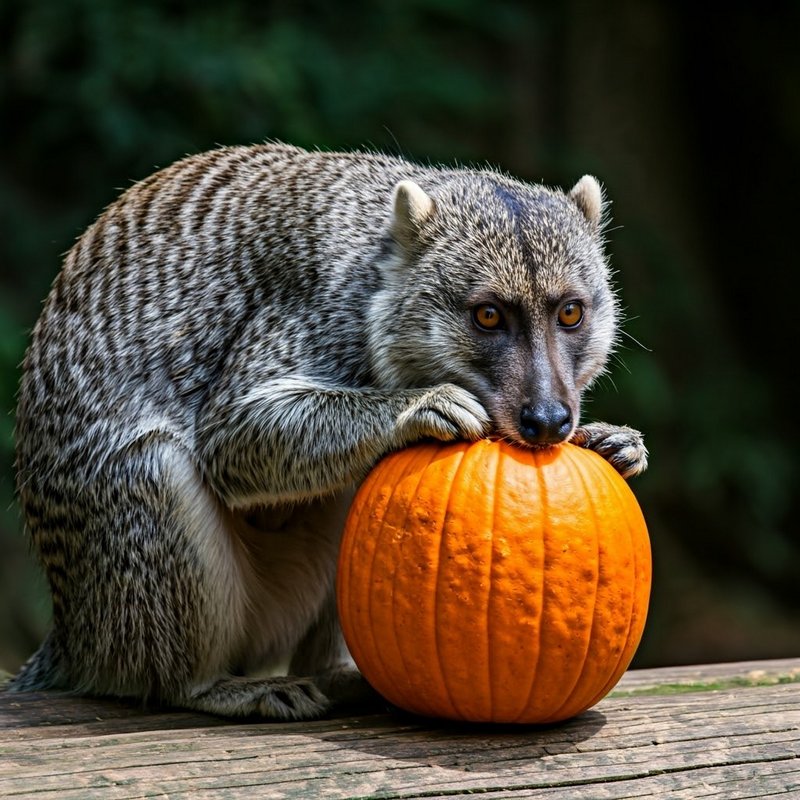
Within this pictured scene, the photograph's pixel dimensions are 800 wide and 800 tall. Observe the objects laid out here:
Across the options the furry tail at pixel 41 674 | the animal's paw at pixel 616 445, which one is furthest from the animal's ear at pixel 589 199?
the furry tail at pixel 41 674

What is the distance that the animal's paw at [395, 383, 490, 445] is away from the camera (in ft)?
14.7

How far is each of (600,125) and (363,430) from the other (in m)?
8.00

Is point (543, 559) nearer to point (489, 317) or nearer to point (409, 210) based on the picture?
point (489, 317)

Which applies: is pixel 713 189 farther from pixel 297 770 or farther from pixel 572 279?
pixel 297 770

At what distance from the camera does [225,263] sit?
542cm

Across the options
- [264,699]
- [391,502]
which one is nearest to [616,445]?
[391,502]

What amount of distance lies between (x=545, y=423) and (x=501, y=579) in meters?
0.57

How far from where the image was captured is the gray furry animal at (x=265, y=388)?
4.76m

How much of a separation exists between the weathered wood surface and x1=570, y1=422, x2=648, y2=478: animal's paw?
959mm

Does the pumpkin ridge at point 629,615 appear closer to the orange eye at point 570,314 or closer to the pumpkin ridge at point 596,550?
the pumpkin ridge at point 596,550

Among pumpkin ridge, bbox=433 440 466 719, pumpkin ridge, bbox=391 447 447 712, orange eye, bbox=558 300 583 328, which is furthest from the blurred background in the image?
pumpkin ridge, bbox=433 440 466 719

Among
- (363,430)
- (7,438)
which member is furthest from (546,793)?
(7,438)

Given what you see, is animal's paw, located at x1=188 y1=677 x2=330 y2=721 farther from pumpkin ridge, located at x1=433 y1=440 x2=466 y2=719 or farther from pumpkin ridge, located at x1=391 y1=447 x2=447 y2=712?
pumpkin ridge, located at x1=433 y1=440 x2=466 y2=719

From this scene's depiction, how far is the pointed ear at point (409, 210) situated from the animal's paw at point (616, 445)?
3.48 ft
